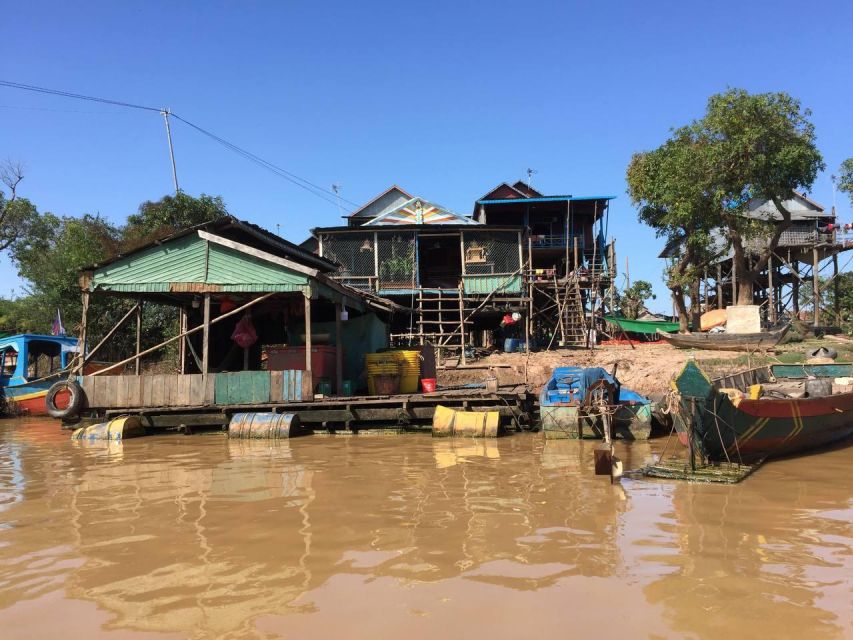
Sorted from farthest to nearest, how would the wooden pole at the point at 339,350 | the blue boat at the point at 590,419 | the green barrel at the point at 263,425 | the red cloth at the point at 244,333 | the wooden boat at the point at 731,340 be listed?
the wooden boat at the point at 731,340 → the red cloth at the point at 244,333 → the wooden pole at the point at 339,350 → the green barrel at the point at 263,425 → the blue boat at the point at 590,419

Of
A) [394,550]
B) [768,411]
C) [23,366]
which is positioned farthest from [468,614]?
[23,366]

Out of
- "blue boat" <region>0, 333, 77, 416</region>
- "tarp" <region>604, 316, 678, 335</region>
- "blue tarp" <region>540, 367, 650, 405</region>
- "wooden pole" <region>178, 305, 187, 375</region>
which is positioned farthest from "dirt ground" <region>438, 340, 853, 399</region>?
"blue boat" <region>0, 333, 77, 416</region>

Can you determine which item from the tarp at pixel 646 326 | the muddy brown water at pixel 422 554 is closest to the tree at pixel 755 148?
the tarp at pixel 646 326

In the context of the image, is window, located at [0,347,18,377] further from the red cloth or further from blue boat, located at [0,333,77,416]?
the red cloth

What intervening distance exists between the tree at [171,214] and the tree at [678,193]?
18.1 meters

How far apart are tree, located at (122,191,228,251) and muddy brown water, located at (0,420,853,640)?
58.1 feet

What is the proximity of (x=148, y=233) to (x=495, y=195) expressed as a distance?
17.3 meters

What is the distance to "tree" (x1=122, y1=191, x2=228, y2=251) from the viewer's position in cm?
2402

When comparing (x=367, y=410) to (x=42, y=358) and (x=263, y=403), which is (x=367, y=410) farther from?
(x=42, y=358)

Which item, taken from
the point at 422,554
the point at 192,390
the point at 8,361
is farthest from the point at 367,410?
the point at 8,361

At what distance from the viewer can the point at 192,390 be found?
1289 centimetres

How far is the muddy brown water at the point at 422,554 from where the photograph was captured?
3475 millimetres

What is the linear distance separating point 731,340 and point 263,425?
56.5ft

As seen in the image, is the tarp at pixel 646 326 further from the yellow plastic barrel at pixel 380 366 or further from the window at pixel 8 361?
the window at pixel 8 361
